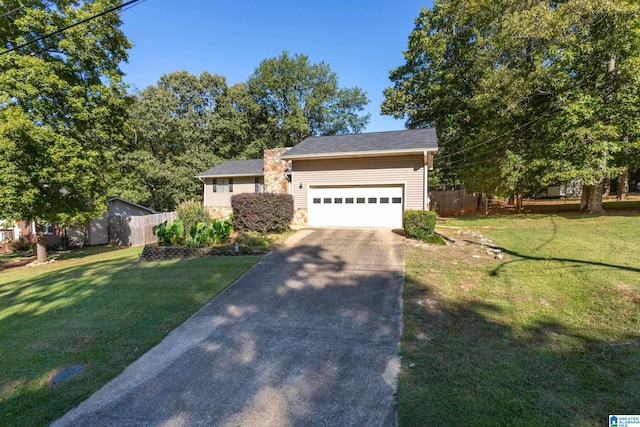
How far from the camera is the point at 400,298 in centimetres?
553

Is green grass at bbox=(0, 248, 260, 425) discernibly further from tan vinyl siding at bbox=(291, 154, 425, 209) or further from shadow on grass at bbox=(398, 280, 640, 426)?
tan vinyl siding at bbox=(291, 154, 425, 209)

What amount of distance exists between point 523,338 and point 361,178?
32.9 feet

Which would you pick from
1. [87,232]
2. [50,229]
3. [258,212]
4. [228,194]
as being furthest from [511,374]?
[50,229]

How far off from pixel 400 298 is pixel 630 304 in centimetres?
344

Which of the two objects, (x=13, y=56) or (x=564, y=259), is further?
(x=13, y=56)

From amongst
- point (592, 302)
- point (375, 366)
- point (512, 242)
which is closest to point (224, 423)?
point (375, 366)

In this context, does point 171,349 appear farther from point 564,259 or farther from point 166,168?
point 166,168

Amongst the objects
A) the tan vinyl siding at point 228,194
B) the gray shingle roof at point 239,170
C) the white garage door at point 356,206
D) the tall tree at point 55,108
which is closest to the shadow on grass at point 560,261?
the white garage door at point 356,206

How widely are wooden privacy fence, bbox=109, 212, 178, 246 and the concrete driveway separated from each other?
1387cm

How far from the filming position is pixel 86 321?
5020 millimetres

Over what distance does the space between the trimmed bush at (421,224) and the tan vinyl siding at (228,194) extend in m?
14.0

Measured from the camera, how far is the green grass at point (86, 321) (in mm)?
3252

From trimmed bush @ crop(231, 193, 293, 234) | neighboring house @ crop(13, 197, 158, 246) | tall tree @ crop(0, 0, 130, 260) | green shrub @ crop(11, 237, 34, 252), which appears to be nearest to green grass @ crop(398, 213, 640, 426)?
trimmed bush @ crop(231, 193, 293, 234)

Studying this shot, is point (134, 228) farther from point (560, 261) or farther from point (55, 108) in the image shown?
point (560, 261)
